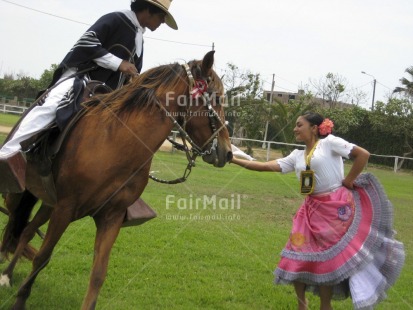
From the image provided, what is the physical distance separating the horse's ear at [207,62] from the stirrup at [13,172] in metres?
1.69

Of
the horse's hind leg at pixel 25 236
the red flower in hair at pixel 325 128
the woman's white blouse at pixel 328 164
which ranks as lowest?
the horse's hind leg at pixel 25 236

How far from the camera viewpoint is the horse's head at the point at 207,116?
12.9 ft

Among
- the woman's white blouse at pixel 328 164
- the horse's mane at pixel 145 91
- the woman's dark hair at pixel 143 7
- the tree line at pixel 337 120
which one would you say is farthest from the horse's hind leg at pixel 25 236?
the tree line at pixel 337 120

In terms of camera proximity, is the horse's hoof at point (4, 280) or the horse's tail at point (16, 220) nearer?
the horse's hoof at point (4, 280)

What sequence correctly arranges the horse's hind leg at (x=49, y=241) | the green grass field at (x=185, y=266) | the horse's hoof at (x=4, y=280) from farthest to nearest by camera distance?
the horse's hoof at (x=4, y=280), the green grass field at (x=185, y=266), the horse's hind leg at (x=49, y=241)

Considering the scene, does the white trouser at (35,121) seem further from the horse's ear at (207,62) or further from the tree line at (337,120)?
the tree line at (337,120)

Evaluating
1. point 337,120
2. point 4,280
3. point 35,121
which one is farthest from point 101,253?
point 337,120

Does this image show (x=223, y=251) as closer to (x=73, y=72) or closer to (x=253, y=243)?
(x=253, y=243)

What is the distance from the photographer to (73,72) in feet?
15.3

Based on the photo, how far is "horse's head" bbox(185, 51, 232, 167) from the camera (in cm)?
395

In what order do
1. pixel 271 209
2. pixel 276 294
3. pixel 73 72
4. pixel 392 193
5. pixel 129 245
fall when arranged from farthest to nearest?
1. pixel 392 193
2. pixel 271 209
3. pixel 129 245
4. pixel 276 294
5. pixel 73 72

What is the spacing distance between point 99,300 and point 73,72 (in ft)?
7.40

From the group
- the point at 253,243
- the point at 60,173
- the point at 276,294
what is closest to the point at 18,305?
the point at 60,173

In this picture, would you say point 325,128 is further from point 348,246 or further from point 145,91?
point 145,91
